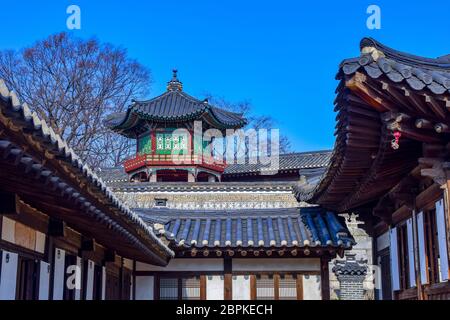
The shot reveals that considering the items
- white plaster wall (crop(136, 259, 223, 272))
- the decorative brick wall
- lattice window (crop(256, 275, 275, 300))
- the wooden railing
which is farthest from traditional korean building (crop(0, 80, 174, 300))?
the wooden railing

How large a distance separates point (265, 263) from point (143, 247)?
15.4ft

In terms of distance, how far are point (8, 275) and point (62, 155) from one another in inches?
99.5

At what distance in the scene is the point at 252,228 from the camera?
14.0 meters

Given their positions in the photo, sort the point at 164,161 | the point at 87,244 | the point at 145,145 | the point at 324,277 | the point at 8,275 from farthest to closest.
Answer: the point at 145,145 < the point at 164,161 < the point at 324,277 < the point at 87,244 < the point at 8,275

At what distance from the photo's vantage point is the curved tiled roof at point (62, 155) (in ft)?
12.1

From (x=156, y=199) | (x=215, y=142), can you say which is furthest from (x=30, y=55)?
(x=215, y=142)

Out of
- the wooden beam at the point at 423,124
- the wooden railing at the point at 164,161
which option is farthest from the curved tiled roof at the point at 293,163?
the wooden beam at the point at 423,124

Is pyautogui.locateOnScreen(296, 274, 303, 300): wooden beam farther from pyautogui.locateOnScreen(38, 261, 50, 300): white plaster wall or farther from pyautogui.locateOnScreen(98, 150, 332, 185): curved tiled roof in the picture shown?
pyautogui.locateOnScreen(98, 150, 332, 185): curved tiled roof

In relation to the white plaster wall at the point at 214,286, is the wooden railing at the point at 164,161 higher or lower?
higher

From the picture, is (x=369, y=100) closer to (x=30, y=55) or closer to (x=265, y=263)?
(x=265, y=263)

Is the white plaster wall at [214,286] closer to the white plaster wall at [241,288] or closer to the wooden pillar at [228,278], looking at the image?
the wooden pillar at [228,278]

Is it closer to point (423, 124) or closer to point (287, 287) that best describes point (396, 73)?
point (423, 124)

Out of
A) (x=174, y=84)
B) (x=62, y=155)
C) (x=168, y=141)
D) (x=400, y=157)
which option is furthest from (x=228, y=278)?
(x=174, y=84)

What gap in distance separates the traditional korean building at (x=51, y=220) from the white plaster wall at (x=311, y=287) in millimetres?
3917
